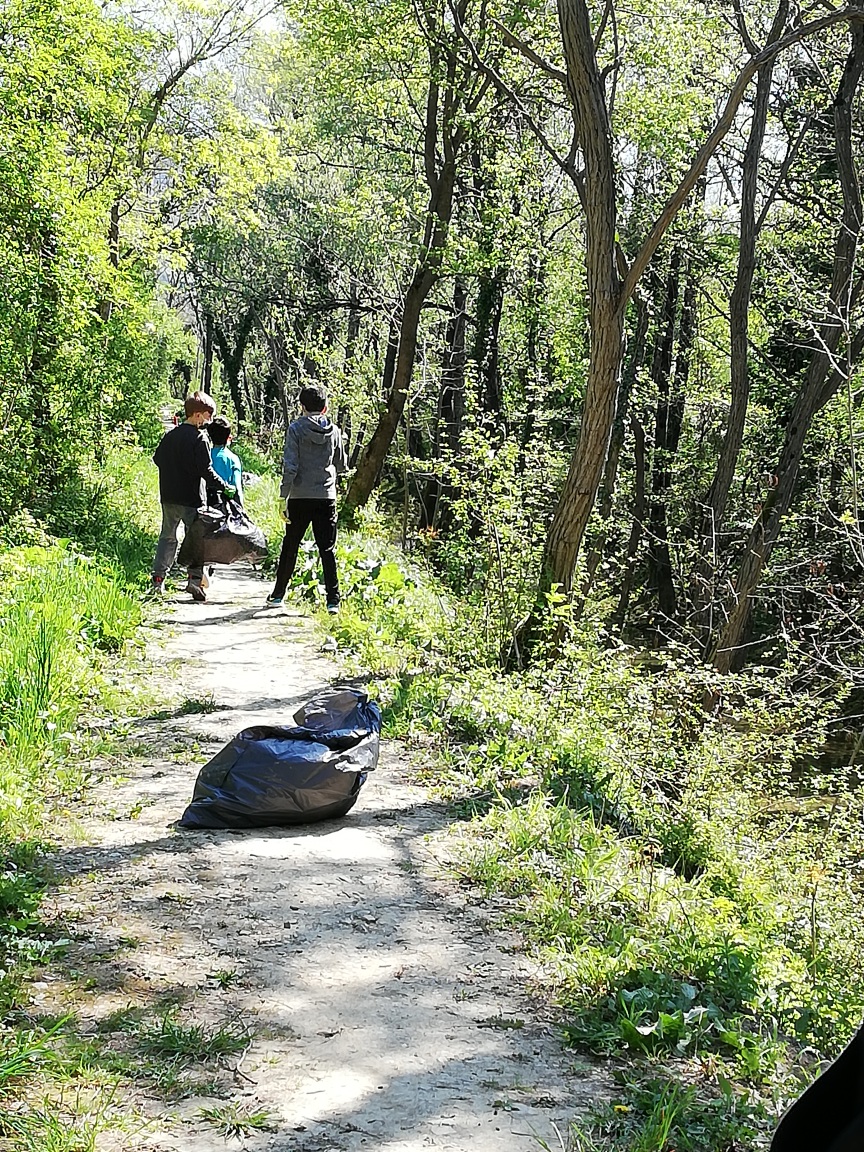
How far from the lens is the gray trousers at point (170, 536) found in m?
10.9

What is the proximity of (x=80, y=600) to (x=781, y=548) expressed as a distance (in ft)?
39.9

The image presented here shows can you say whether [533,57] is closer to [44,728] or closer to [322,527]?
[322,527]

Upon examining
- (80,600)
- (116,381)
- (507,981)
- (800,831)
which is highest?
(116,381)

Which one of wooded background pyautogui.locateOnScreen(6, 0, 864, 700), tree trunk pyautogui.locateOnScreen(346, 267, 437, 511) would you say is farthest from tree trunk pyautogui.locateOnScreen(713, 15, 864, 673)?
tree trunk pyautogui.locateOnScreen(346, 267, 437, 511)

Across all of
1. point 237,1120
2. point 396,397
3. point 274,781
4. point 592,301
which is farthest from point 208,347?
point 237,1120

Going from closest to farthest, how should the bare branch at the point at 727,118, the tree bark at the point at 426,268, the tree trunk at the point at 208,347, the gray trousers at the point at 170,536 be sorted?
the bare branch at the point at 727,118 < the gray trousers at the point at 170,536 < the tree bark at the point at 426,268 < the tree trunk at the point at 208,347

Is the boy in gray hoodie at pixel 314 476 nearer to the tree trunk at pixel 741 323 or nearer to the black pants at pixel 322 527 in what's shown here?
the black pants at pixel 322 527

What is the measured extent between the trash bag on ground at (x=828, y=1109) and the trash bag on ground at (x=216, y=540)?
33.5 feet

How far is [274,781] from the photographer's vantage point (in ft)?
18.3

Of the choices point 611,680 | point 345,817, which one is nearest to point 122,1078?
point 345,817

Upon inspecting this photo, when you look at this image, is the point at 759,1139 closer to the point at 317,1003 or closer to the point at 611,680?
the point at 317,1003

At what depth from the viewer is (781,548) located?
17.4 metres

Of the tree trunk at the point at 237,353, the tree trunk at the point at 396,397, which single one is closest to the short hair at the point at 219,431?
the tree trunk at the point at 396,397

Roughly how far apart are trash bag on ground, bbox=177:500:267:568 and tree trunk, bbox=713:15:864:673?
593 centimetres
